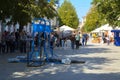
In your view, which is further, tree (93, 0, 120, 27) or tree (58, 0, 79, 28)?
tree (58, 0, 79, 28)

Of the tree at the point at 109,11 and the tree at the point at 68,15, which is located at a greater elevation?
the tree at the point at 68,15

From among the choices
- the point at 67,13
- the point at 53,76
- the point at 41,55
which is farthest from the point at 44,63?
the point at 67,13

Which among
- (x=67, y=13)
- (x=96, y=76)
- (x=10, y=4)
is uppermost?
(x=67, y=13)

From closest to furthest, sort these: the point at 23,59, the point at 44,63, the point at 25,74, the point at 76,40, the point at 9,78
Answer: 1. the point at 9,78
2. the point at 25,74
3. the point at 44,63
4. the point at 23,59
5. the point at 76,40

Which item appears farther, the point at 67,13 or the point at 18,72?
the point at 67,13

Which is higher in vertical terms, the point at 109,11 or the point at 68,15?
the point at 68,15

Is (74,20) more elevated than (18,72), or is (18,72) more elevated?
(74,20)

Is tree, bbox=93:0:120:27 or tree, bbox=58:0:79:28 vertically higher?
tree, bbox=58:0:79:28

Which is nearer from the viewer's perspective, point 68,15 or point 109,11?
point 109,11

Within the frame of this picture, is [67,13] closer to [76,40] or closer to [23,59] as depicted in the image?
[76,40]

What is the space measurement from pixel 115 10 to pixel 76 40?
8663 mm

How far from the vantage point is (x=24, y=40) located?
3281cm

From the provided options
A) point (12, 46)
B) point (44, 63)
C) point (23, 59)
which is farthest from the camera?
point (12, 46)

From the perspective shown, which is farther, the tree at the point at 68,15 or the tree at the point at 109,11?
the tree at the point at 68,15
